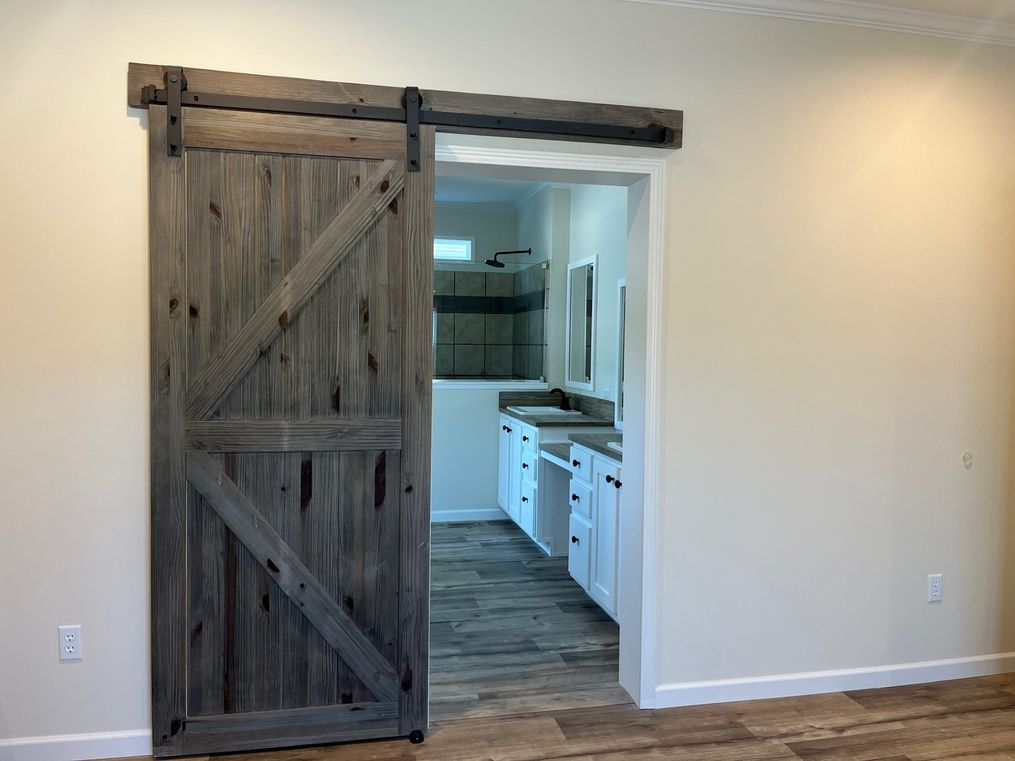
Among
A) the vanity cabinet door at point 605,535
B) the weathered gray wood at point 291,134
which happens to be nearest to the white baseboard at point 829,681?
the vanity cabinet door at point 605,535

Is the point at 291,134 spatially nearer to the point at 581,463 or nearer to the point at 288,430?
the point at 288,430

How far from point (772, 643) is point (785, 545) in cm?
40

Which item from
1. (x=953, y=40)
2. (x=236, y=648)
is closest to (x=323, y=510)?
(x=236, y=648)

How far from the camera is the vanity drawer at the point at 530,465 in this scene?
16.3 ft

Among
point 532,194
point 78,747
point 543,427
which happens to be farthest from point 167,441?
point 532,194

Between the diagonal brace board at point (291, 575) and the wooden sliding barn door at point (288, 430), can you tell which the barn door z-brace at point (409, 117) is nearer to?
the wooden sliding barn door at point (288, 430)

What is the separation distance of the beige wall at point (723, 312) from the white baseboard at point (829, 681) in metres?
0.05

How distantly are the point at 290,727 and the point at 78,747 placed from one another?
682 mm

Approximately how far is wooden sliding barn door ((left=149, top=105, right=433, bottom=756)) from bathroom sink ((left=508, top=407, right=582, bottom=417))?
111 inches

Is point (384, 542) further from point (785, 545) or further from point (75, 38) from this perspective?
point (75, 38)

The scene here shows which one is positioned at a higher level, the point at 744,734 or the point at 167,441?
the point at 167,441

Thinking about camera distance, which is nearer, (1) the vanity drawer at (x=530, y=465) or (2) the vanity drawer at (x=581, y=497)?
(2) the vanity drawer at (x=581, y=497)

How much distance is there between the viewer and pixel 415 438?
2.67 meters

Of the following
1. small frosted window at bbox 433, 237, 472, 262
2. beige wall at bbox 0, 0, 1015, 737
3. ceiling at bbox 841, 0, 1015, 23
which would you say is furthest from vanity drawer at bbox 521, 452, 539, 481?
ceiling at bbox 841, 0, 1015, 23
